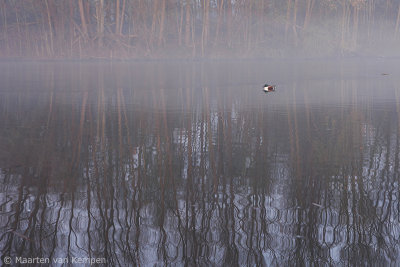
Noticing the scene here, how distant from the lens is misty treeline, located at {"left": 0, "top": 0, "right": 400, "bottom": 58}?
6531 cm

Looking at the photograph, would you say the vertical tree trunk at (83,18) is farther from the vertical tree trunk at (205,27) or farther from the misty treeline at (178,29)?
the vertical tree trunk at (205,27)

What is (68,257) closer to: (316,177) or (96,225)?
(96,225)

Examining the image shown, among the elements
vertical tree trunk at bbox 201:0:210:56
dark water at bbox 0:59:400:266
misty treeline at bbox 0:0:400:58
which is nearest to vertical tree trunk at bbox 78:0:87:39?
misty treeline at bbox 0:0:400:58

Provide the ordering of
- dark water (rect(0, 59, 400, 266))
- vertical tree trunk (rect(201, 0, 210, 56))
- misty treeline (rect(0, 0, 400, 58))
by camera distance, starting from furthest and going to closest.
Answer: vertical tree trunk (rect(201, 0, 210, 56)) → misty treeline (rect(0, 0, 400, 58)) → dark water (rect(0, 59, 400, 266))

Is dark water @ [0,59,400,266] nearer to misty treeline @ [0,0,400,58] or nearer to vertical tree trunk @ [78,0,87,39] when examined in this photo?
vertical tree trunk @ [78,0,87,39]

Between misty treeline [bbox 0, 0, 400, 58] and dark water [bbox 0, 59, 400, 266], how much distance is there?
174 feet

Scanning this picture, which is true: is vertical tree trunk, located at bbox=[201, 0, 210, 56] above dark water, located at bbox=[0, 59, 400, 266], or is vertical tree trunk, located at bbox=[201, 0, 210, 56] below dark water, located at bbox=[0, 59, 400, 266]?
above

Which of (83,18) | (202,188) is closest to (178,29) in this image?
(83,18)

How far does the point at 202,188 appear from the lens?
7.38 metres

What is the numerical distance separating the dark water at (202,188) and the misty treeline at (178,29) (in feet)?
174

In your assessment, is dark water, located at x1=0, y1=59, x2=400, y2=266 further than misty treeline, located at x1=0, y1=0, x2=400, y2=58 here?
No

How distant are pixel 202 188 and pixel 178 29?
6825cm

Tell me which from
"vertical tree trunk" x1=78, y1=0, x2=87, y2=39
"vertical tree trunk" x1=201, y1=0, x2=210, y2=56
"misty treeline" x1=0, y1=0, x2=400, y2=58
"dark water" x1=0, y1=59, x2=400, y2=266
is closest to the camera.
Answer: "dark water" x1=0, y1=59, x2=400, y2=266

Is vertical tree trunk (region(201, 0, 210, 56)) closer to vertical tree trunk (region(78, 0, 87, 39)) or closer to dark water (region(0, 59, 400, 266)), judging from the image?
vertical tree trunk (region(78, 0, 87, 39))
